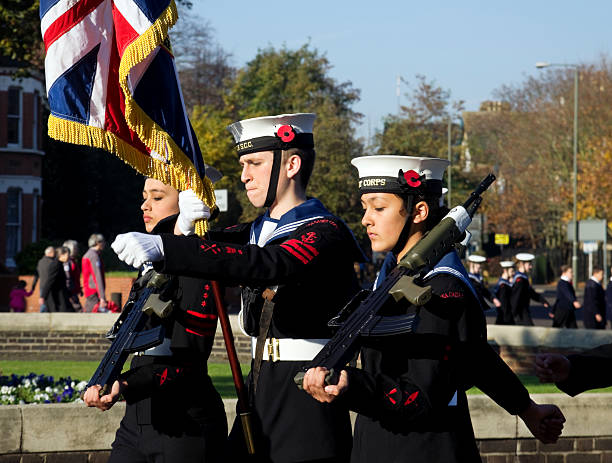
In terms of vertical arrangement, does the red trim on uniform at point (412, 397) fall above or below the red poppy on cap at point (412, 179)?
below

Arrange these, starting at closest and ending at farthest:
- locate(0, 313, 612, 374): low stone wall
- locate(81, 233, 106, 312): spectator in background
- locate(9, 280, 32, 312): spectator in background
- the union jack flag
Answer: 1. the union jack flag
2. locate(0, 313, 612, 374): low stone wall
3. locate(81, 233, 106, 312): spectator in background
4. locate(9, 280, 32, 312): spectator in background

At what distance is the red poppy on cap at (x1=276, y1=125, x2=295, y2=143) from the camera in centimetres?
512

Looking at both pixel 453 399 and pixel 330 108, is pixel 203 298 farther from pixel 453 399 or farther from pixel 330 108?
pixel 330 108

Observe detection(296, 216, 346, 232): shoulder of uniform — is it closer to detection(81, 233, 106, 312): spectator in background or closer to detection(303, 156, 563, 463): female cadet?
detection(303, 156, 563, 463): female cadet

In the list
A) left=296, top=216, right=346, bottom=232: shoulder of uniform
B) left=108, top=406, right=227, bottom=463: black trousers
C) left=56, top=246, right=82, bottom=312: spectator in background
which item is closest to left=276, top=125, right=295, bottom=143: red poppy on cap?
left=296, top=216, right=346, bottom=232: shoulder of uniform

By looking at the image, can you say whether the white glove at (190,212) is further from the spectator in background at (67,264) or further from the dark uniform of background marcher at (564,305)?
the dark uniform of background marcher at (564,305)

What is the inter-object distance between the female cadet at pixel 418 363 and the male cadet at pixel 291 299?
14.4 inches

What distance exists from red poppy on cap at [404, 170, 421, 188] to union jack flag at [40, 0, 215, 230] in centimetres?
132

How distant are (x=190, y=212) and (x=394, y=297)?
4.39ft

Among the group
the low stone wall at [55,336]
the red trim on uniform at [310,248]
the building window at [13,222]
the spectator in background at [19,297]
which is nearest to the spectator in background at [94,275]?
the low stone wall at [55,336]

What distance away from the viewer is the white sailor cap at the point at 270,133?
513cm

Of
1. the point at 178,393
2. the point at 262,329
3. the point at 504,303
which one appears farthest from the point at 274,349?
the point at 504,303

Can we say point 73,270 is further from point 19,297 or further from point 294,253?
point 294,253

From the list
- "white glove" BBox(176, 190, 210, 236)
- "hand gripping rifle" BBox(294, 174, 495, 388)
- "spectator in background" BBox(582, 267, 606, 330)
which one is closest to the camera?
"hand gripping rifle" BBox(294, 174, 495, 388)
